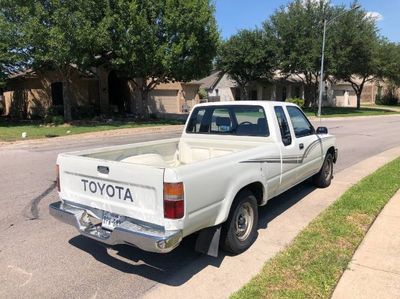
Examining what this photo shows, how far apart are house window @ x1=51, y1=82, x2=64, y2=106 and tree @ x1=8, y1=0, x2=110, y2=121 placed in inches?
256

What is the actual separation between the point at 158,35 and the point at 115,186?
19.6 meters

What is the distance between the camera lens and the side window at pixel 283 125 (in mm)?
5738

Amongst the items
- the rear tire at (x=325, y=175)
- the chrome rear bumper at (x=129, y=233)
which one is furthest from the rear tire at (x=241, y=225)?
the rear tire at (x=325, y=175)

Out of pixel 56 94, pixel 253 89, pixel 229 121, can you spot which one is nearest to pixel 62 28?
pixel 56 94

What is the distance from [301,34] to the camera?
36156mm

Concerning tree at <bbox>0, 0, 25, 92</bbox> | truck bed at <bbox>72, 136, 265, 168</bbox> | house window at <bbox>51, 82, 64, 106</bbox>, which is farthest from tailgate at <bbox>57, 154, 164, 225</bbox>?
house window at <bbox>51, 82, 64, 106</bbox>

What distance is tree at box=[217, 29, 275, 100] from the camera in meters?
38.7

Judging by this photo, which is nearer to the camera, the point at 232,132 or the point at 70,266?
the point at 70,266

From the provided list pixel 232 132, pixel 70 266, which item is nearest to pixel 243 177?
pixel 232 132

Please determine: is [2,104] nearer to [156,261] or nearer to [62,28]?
[62,28]

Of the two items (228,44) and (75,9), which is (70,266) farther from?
(228,44)

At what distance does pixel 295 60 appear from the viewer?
36125 mm

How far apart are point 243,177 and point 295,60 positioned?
3368 centimetres

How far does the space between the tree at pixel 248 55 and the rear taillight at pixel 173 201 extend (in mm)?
35943
